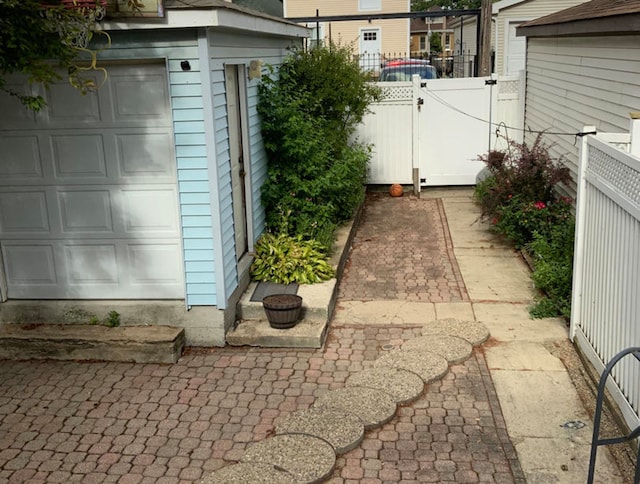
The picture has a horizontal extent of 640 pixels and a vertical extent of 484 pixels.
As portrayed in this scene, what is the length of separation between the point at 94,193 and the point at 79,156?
0.37m

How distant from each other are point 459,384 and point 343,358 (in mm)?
1132

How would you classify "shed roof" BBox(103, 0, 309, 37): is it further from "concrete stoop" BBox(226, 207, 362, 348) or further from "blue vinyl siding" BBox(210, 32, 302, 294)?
"concrete stoop" BBox(226, 207, 362, 348)

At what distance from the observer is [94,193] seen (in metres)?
6.58

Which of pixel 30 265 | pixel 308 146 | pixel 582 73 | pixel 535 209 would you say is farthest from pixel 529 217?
pixel 30 265

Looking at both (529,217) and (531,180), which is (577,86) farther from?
(529,217)

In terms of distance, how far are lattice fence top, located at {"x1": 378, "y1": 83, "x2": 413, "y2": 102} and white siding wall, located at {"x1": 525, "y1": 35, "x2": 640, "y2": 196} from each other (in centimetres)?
211

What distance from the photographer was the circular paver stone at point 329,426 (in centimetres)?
487

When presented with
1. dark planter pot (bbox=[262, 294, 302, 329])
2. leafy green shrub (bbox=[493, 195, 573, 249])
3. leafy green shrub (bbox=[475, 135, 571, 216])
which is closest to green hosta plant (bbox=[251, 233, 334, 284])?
dark planter pot (bbox=[262, 294, 302, 329])

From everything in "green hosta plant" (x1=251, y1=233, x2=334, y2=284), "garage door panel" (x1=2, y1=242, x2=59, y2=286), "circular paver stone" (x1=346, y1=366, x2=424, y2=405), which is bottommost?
"circular paver stone" (x1=346, y1=366, x2=424, y2=405)

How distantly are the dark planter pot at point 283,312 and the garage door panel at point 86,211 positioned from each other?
5.59 feet

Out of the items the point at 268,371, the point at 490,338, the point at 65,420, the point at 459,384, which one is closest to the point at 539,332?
the point at 490,338

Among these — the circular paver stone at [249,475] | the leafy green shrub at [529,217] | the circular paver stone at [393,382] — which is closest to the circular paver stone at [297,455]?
the circular paver stone at [249,475]

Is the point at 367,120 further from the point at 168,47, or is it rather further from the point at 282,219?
the point at 168,47

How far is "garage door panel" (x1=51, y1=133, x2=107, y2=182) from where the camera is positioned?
646 centimetres
